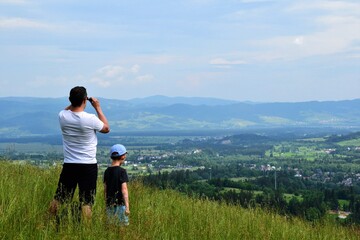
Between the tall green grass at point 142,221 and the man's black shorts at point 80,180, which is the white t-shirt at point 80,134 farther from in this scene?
the tall green grass at point 142,221

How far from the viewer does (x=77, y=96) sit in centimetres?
562

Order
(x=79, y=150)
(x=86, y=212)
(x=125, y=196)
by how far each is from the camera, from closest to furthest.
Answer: (x=86, y=212)
(x=79, y=150)
(x=125, y=196)

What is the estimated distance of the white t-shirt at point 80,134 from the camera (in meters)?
5.57

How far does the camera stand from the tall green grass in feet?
16.1

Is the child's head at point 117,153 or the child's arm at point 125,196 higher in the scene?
the child's head at point 117,153

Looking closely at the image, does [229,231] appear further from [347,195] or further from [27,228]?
[347,195]

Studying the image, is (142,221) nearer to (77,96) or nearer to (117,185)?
(117,185)

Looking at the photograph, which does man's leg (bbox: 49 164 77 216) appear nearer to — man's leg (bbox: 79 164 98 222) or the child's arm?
man's leg (bbox: 79 164 98 222)

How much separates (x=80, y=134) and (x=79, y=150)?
6.9 inches

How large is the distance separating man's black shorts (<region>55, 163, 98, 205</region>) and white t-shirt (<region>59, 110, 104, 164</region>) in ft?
0.22

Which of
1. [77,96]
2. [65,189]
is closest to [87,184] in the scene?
[65,189]

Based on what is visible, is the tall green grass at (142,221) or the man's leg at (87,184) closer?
the tall green grass at (142,221)

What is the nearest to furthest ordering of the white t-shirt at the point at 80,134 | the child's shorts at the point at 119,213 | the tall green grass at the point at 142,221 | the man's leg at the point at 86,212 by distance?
1. the tall green grass at the point at 142,221
2. the man's leg at the point at 86,212
3. the child's shorts at the point at 119,213
4. the white t-shirt at the point at 80,134

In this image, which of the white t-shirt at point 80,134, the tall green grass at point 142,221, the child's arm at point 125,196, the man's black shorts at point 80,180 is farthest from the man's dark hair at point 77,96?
the tall green grass at point 142,221
